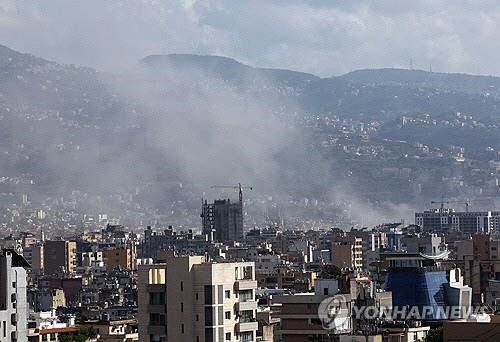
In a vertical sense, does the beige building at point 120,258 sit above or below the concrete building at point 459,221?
below

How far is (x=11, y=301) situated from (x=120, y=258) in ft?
275

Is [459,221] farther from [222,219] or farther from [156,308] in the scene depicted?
[156,308]

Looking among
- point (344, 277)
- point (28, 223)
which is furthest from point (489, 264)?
point (28, 223)

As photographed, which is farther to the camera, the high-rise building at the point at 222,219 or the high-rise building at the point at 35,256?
the high-rise building at the point at 222,219

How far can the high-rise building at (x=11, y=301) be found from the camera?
30031mm

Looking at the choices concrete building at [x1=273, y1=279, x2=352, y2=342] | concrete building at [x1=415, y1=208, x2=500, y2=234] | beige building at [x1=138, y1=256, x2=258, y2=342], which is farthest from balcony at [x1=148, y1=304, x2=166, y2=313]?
concrete building at [x1=415, y1=208, x2=500, y2=234]

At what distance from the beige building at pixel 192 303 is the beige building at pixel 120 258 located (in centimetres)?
7665

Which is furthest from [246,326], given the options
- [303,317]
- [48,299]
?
[48,299]

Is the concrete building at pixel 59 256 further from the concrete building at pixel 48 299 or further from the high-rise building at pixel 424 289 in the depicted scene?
the high-rise building at pixel 424 289

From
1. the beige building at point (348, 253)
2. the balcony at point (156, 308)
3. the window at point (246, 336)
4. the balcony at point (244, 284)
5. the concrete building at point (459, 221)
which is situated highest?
the concrete building at point (459, 221)

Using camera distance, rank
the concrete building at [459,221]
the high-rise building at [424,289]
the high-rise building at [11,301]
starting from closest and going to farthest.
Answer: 1. the high-rise building at [11,301]
2. the high-rise building at [424,289]
3. the concrete building at [459,221]

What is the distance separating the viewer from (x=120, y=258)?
114m

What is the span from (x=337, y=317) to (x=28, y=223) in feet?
497

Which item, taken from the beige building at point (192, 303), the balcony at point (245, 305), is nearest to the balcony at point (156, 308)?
the beige building at point (192, 303)
